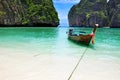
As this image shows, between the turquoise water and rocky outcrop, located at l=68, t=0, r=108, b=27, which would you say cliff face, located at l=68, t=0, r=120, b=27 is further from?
the turquoise water

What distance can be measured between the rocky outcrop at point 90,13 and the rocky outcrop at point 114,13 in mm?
2915

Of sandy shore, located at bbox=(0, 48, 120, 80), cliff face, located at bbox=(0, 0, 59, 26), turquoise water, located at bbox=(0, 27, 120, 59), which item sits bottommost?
turquoise water, located at bbox=(0, 27, 120, 59)

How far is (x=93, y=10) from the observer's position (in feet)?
425

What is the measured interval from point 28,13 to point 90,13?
54.7 metres

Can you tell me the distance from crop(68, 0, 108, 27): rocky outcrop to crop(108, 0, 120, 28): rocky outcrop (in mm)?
2915

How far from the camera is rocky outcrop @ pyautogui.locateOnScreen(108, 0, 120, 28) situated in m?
115

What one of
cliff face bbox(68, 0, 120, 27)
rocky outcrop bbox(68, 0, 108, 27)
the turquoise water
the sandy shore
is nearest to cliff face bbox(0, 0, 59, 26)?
cliff face bbox(68, 0, 120, 27)

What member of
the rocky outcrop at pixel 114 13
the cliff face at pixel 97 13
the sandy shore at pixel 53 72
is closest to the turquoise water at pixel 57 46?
the sandy shore at pixel 53 72

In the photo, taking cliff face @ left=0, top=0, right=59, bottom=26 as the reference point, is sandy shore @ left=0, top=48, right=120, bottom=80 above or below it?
below

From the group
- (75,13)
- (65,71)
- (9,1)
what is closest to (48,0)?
(9,1)

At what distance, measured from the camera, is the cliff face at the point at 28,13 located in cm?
6756

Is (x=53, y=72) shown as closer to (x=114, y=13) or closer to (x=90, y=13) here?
(x=114, y=13)

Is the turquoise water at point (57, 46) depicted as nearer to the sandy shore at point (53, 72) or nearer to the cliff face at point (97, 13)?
the sandy shore at point (53, 72)

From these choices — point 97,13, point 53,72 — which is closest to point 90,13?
point 97,13
